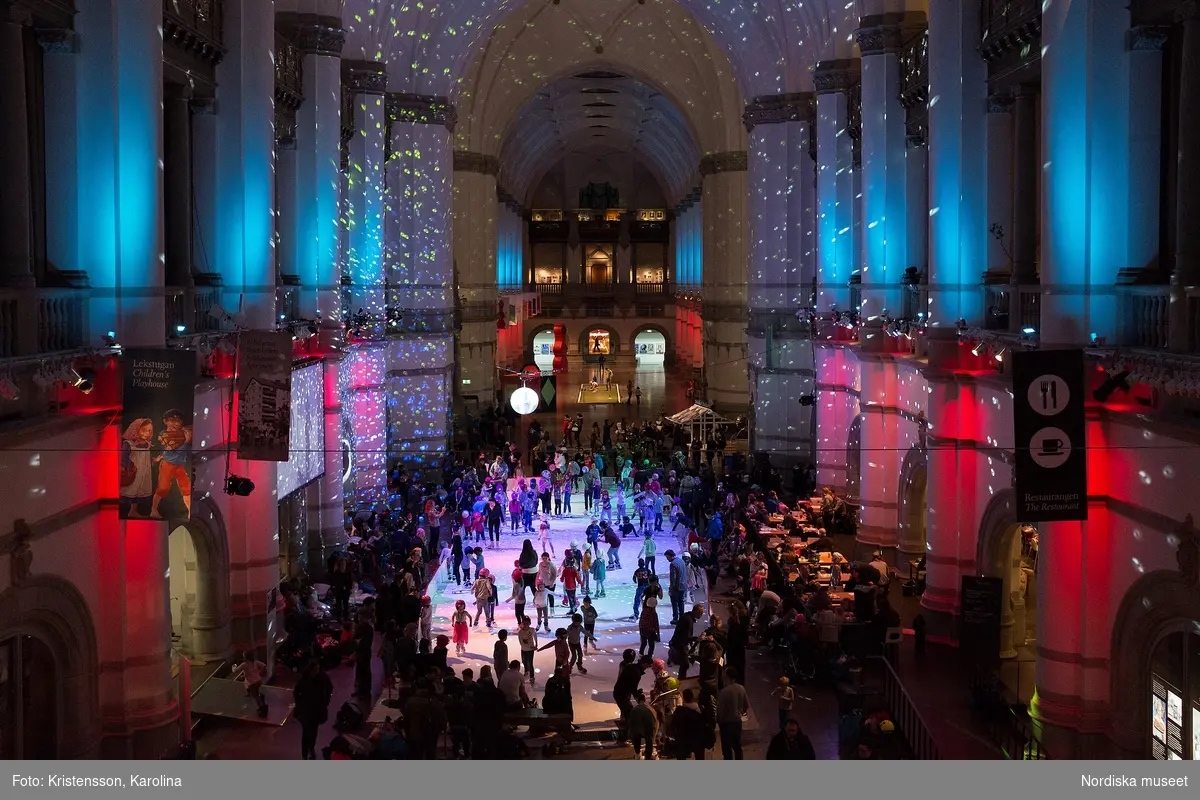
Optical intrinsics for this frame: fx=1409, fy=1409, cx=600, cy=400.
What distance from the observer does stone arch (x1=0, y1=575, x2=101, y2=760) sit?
11555 millimetres

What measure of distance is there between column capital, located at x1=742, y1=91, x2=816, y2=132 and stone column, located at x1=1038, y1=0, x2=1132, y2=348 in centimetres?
1914

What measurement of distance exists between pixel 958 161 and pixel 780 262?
14773 mm

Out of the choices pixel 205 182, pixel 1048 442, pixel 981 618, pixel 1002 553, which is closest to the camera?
pixel 1048 442

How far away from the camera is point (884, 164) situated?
22.7 m

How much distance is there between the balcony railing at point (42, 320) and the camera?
1162cm

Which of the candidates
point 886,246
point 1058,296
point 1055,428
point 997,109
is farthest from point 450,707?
point 886,246

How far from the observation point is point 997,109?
59.9 ft

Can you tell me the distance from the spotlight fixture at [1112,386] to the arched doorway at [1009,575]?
140 inches

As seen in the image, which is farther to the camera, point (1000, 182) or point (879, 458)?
point (879, 458)

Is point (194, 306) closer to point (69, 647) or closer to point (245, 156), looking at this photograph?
point (245, 156)

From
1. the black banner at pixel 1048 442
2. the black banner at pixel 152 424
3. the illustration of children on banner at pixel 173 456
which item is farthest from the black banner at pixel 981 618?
the black banner at pixel 152 424

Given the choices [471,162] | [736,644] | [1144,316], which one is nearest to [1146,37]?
[1144,316]

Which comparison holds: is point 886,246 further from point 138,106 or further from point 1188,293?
point 138,106

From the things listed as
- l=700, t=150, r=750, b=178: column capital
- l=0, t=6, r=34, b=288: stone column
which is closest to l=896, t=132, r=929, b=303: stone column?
l=0, t=6, r=34, b=288: stone column
